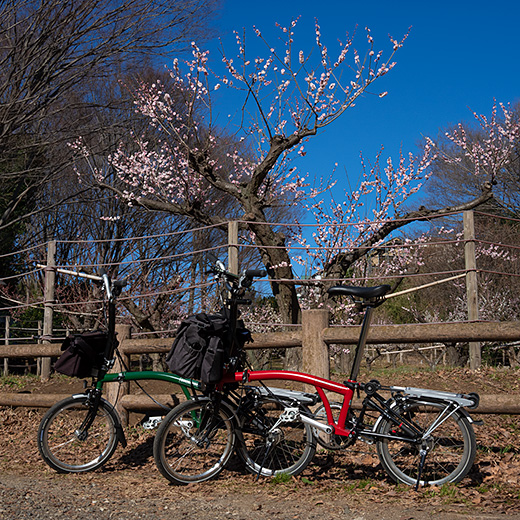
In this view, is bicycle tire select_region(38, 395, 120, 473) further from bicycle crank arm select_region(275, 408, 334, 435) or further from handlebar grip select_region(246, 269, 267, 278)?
handlebar grip select_region(246, 269, 267, 278)

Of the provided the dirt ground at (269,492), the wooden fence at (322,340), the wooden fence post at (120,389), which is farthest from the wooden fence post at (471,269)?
the wooden fence post at (120,389)

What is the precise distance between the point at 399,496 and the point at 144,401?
8.00 ft

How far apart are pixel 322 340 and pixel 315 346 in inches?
3.0

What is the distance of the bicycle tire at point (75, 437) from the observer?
4648 millimetres

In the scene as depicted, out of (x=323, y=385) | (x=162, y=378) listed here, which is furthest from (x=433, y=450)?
(x=162, y=378)

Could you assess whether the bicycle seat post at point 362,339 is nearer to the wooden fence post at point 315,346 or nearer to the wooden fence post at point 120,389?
the wooden fence post at point 315,346

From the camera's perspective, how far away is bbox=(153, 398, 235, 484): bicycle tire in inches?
171

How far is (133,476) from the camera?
15.1 ft

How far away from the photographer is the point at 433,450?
Answer: 418 centimetres

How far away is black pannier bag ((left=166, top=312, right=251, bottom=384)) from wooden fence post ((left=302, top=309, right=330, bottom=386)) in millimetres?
831

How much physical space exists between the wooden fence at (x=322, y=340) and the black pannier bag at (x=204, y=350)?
0.78 metres

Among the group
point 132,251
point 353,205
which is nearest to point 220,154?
point 132,251

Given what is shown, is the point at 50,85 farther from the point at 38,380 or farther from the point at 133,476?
the point at 133,476

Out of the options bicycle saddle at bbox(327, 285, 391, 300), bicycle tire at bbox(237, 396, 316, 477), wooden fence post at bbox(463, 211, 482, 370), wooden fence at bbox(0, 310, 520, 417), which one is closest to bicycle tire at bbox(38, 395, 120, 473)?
wooden fence at bbox(0, 310, 520, 417)
